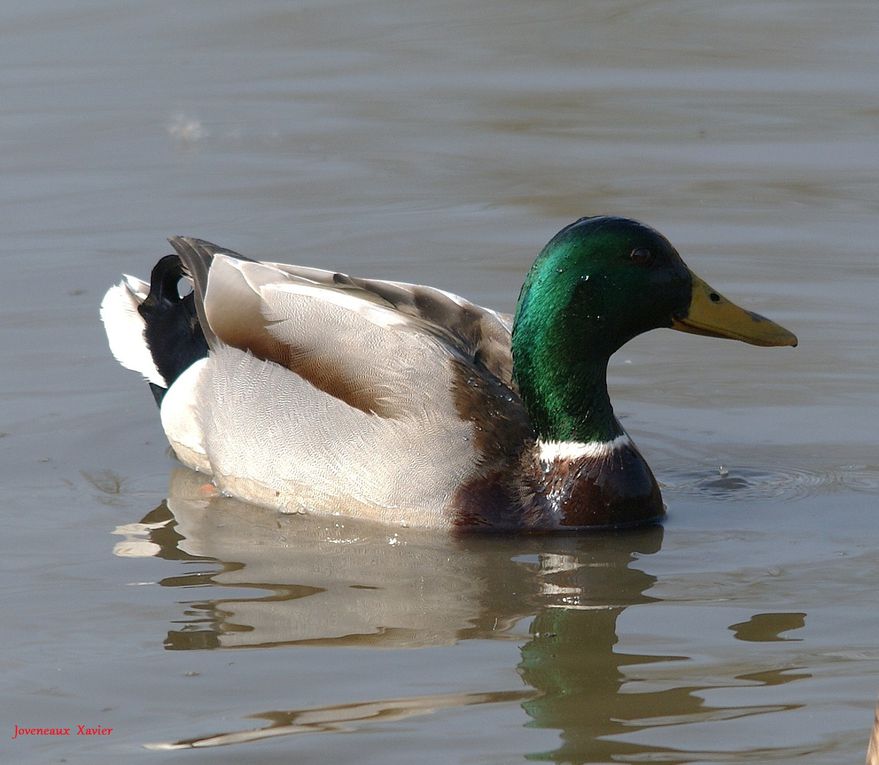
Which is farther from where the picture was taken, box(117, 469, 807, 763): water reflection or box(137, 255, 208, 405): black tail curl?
box(137, 255, 208, 405): black tail curl

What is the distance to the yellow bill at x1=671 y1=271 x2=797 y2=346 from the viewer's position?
7.07m

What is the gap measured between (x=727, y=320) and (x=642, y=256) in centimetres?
41

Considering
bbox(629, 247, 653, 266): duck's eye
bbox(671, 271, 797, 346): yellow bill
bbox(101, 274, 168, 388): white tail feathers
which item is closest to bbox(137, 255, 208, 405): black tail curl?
bbox(101, 274, 168, 388): white tail feathers

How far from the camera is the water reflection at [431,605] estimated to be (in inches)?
207

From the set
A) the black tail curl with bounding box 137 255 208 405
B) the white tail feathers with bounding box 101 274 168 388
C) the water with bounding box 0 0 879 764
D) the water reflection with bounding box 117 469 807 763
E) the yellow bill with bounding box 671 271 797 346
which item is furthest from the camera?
the white tail feathers with bounding box 101 274 168 388

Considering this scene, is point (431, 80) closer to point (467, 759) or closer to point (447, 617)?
point (447, 617)

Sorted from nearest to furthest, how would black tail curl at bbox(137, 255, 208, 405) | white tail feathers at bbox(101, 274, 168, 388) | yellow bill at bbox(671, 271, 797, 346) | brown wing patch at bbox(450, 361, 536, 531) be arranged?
1. brown wing patch at bbox(450, 361, 536, 531)
2. yellow bill at bbox(671, 271, 797, 346)
3. black tail curl at bbox(137, 255, 208, 405)
4. white tail feathers at bbox(101, 274, 168, 388)

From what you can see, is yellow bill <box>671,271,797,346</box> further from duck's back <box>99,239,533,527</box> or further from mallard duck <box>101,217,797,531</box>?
duck's back <box>99,239,533,527</box>

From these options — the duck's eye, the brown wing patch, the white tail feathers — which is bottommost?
the brown wing patch

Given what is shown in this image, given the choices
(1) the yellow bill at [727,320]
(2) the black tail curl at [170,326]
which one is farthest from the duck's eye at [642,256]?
(2) the black tail curl at [170,326]

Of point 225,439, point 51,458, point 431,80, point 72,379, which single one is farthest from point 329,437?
point 431,80

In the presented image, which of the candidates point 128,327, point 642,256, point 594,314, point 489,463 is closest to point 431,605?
point 489,463

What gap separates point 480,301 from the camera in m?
9.33

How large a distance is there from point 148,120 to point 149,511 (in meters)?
5.11
